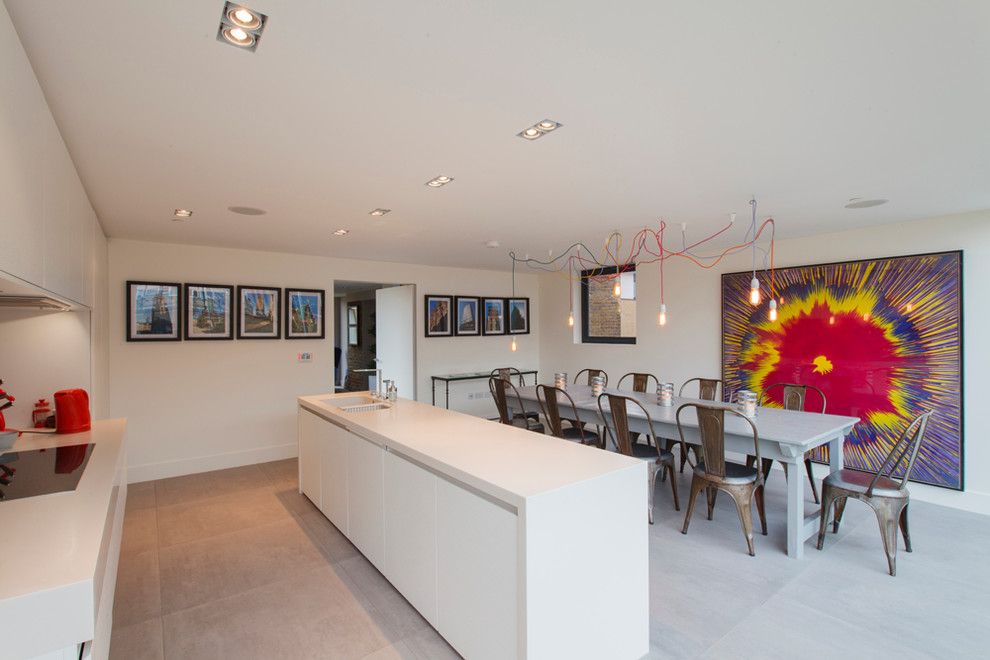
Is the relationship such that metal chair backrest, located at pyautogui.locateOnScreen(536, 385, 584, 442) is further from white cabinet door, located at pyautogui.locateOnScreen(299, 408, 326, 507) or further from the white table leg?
white cabinet door, located at pyautogui.locateOnScreen(299, 408, 326, 507)

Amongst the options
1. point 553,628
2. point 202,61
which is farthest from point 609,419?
point 202,61

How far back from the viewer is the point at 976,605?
237 cm

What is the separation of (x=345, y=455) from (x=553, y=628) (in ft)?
5.92

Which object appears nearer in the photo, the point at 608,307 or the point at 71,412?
the point at 71,412

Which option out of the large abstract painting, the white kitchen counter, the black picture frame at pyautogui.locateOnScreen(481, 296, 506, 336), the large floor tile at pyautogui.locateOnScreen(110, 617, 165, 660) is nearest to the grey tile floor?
the large floor tile at pyautogui.locateOnScreen(110, 617, 165, 660)

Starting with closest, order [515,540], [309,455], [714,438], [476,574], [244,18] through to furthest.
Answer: [244,18], [515,540], [476,574], [714,438], [309,455]

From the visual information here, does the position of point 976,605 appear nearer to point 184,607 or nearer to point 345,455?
point 345,455

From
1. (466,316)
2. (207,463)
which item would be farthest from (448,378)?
(207,463)

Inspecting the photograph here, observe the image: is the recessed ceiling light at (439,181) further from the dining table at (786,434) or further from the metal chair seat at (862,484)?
the metal chair seat at (862,484)

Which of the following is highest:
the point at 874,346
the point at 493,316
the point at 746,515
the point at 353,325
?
the point at 493,316

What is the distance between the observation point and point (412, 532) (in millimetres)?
2238

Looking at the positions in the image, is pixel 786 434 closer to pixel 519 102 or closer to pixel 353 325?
pixel 519 102

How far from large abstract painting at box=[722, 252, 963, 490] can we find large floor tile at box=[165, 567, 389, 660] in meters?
4.30

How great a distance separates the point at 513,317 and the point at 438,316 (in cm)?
132
